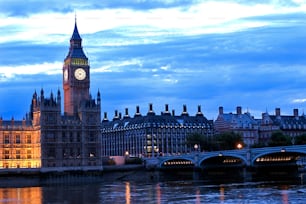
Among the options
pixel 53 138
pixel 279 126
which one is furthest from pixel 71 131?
pixel 279 126

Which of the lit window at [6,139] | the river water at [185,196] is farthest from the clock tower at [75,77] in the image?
the river water at [185,196]

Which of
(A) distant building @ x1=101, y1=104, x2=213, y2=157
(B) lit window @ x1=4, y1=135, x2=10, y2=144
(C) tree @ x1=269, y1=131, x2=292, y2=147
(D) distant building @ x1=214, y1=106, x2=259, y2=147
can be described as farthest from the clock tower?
(D) distant building @ x1=214, y1=106, x2=259, y2=147

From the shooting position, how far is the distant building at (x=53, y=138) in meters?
125

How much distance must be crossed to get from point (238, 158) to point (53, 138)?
116ft

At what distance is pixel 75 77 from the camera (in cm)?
13788

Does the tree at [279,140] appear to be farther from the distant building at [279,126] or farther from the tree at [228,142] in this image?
the distant building at [279,126]

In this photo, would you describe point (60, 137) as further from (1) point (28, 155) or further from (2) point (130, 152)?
(2) point (130, 152)

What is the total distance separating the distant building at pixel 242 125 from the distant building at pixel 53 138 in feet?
163

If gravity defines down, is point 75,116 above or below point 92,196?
above

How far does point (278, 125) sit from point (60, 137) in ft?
216

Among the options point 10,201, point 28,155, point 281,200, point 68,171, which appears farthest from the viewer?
point 28,155

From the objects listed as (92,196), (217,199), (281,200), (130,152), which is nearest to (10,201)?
(92,196)

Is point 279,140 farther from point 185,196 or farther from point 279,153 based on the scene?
point 185,196

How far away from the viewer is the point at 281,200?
64.7 m
